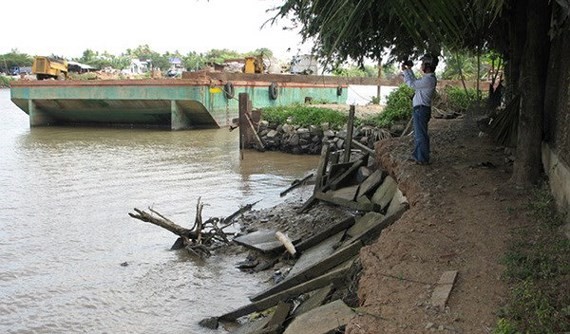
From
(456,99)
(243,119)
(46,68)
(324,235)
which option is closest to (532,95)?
(324,235)

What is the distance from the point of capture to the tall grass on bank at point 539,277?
11.1 ft

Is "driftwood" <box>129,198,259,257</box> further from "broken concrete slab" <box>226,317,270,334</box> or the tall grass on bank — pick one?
the tall grass on bank

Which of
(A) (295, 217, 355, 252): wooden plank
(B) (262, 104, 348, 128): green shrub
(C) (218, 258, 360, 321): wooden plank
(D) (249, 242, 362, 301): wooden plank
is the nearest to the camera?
(C) (218, 258, 360, 321): wooden plank

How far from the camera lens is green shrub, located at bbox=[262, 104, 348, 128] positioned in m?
19.1

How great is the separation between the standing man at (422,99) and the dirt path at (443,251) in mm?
270

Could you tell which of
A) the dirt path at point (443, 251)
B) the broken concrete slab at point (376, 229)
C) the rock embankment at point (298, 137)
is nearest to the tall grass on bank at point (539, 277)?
the dirt path at point (443, 251)

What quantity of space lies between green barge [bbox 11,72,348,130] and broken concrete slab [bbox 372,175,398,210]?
16987mm

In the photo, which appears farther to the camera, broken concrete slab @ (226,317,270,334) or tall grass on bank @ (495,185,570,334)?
broken concrete slab @ (226,317,270,334)

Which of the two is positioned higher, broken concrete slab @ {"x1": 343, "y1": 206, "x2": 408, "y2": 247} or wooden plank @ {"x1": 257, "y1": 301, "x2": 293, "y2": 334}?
broken concrete slab @ {"x1": 343, "y1": 206, "x2": 408, "y2": 247}

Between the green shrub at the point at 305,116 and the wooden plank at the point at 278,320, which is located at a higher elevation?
the green shrub at the point at 305,116

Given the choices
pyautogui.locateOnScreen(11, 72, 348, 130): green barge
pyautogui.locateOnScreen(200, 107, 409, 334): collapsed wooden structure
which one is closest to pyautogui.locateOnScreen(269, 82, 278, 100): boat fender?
pyautogui.locateOnScreen(11, 72, 348, 130): green barge

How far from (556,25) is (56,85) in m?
27.2

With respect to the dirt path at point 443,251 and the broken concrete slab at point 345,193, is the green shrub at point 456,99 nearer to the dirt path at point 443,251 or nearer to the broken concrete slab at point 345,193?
the broken concrete slab at point 345,193

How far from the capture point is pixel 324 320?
418 cm
